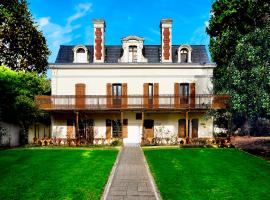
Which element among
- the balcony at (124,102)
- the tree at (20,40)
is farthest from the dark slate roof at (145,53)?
the tree at (20,40)

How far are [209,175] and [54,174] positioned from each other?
6.99 meters

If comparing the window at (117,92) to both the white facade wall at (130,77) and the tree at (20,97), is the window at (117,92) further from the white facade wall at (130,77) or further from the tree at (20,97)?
the tree at (20,97)

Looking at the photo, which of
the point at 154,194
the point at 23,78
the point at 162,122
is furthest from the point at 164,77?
the point at 154,194

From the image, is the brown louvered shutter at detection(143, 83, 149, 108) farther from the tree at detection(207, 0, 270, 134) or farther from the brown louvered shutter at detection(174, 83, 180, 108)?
the tree at detection(207, 0, 270, 134)

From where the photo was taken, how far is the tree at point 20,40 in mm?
36938

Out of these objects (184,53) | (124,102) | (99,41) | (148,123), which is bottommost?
(148,123)

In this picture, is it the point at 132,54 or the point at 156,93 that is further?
the point at 132,54

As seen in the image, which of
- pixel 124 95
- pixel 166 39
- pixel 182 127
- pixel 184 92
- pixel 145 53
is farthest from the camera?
pixel 145 53

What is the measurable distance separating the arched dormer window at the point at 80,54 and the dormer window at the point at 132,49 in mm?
3087

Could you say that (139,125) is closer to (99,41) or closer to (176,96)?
(176,96)

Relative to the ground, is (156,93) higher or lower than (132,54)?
lower

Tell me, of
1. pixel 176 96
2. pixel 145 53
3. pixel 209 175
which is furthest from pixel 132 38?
pixel 209 175

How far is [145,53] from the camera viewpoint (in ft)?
112

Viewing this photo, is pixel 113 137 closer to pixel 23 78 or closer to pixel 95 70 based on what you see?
pixel 95 70
